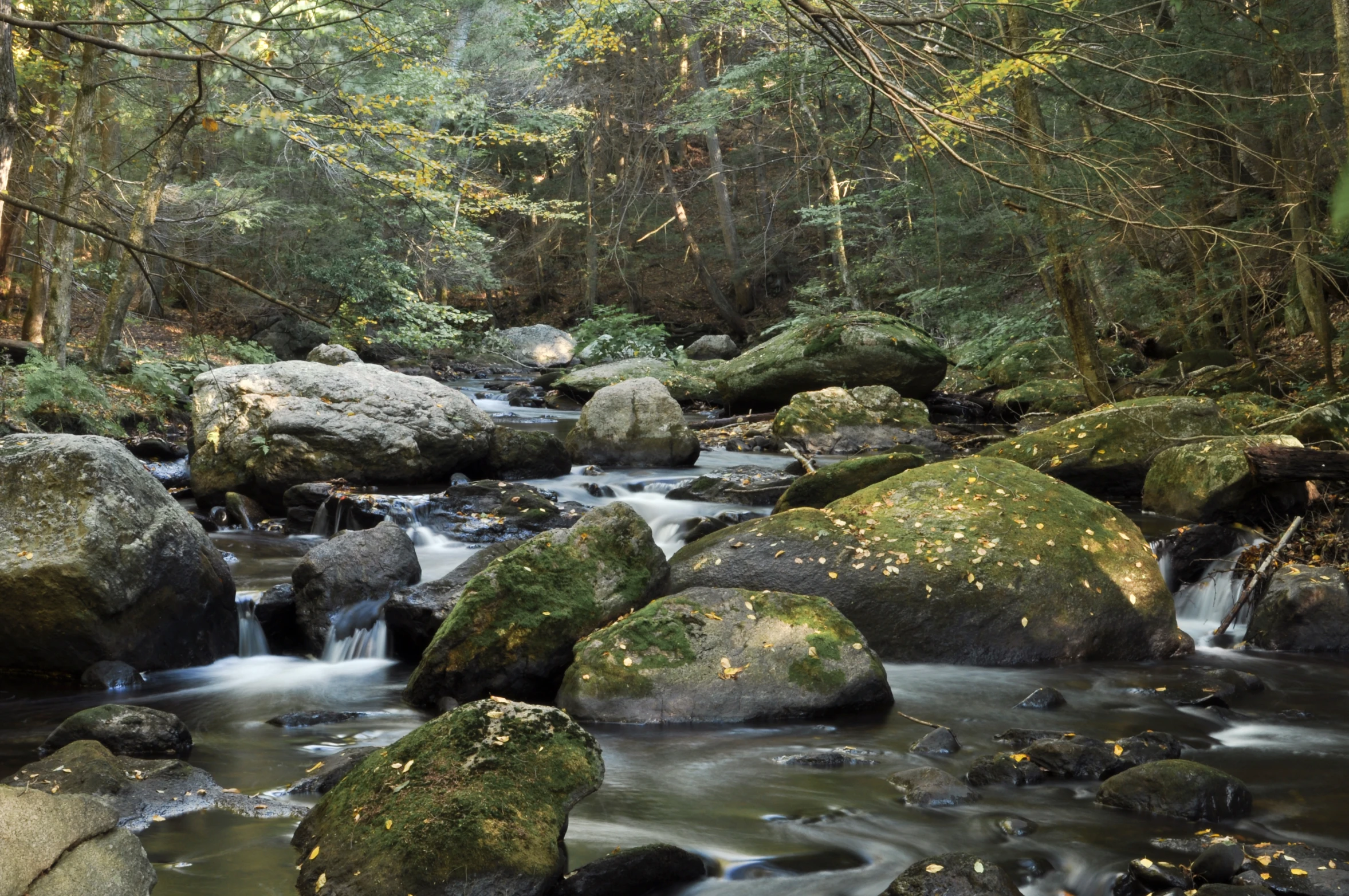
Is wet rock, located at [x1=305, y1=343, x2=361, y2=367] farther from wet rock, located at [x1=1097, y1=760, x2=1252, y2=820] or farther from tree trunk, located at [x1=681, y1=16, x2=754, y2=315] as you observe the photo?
wet rock, located at [x1=1097, y1=760, x2=1252, y2=820]

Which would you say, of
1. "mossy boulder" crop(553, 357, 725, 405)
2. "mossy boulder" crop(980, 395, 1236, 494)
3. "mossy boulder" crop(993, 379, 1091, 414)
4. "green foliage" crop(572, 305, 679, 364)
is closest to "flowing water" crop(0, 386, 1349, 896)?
"mossy boulder" crop(980, 395, 1236, 494)

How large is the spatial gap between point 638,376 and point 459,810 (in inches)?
620

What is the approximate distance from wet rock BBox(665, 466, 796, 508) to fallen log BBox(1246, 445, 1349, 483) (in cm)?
398

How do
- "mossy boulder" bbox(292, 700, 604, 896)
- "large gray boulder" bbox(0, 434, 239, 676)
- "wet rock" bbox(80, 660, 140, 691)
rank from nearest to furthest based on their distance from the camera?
1. "mossy boulder" bbox(292, 700, 604, 896)
2. "large gray boulder" bbox(0, 434, 239, 676)
3. "wet rock" bbox(80, 660, 140, 691)

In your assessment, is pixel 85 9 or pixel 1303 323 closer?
pixel 85 9

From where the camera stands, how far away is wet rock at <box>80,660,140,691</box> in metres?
6.27

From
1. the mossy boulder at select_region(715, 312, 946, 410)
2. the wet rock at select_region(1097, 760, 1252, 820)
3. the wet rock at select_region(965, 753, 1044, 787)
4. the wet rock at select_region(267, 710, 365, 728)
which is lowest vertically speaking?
the wet rock at select_region(267, 710, 365, 728)

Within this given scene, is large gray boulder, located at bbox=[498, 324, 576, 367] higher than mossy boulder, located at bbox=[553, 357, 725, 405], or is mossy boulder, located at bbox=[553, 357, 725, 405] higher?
large gray boulder, located at bbox=[498, 324, 576, 367]

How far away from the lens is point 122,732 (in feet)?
16.4

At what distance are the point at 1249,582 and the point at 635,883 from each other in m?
5.72

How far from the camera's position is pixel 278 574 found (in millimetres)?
8484

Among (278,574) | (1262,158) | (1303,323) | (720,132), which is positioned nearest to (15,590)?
(278,574)

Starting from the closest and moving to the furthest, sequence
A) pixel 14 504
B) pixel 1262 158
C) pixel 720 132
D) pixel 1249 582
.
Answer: pixel 1262 158 → pixel 14 504 → pixel 1249 582 → pixel 720 132

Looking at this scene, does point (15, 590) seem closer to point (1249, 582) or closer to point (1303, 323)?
point (1249, 582)
